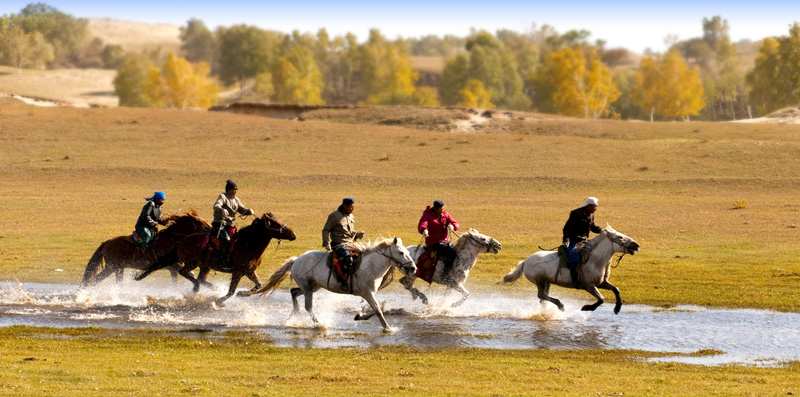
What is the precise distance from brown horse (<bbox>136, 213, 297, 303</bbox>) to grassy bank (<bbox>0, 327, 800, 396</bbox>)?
3.66 m

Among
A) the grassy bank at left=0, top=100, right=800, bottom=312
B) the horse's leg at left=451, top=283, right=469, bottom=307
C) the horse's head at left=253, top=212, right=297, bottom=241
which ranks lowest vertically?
the grassy bank at left=0, top=100, right=800, bottom=312

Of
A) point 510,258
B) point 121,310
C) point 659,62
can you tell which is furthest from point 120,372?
point 659,62

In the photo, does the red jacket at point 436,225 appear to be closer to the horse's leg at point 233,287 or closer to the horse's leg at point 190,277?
the horse's leg at point 233,287

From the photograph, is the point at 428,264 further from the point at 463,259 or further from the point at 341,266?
the point at 341,266

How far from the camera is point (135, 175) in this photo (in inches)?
1868

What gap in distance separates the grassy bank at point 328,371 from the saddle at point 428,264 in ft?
13.8

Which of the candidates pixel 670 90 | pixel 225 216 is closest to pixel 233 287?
pixel 225 216

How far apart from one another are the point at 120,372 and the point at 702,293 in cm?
1339

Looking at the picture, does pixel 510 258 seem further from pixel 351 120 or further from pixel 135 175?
pixel 351 120

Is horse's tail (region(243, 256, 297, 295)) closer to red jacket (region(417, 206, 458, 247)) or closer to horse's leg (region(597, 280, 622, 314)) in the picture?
red jacket (region(417, 206, 458, 247))

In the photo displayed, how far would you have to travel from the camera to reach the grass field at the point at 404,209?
40.8 ft

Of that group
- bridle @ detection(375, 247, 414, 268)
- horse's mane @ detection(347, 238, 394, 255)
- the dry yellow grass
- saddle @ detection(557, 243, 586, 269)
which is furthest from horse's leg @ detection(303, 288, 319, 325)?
the dry yellow grass

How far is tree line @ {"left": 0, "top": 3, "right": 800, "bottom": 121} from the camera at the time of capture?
10194 cm

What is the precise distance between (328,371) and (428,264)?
644 centimetres
